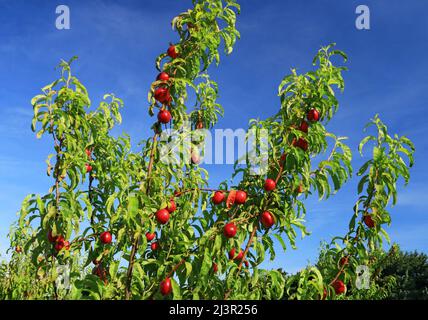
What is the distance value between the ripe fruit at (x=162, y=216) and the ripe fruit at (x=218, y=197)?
0.51 meters

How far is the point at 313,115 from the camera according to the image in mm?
4047

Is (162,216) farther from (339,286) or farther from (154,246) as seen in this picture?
(339,286)

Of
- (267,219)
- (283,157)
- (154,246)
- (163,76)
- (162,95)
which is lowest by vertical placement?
(154,246)

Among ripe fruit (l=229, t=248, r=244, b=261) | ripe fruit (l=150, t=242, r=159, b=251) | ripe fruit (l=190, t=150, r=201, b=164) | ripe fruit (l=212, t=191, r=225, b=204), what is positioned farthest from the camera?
ripe fruit (l=190, t=150, r=201, b=164)

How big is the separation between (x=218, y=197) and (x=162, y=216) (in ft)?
1.93

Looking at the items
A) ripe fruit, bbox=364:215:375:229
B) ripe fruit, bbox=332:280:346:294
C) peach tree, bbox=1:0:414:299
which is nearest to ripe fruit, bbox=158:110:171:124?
peach tree, bbox=1:0:414:299

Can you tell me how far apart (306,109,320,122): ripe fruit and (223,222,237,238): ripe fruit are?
135 cm

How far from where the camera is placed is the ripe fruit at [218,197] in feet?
13.1

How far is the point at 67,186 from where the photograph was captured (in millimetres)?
4031

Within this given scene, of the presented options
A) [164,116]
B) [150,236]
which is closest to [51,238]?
[150,236]

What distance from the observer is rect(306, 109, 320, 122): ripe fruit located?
405 cm

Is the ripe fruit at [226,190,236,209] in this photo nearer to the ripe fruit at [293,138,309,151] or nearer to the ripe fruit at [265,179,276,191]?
the ripe fruit at [265,179,276,191]

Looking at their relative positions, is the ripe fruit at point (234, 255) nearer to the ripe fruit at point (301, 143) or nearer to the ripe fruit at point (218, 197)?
the ripe fruit at point (218, 197)
